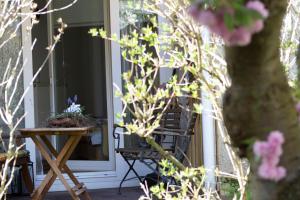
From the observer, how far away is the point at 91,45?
716 cm

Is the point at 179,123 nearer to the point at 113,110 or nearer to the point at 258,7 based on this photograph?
the point at 113,110

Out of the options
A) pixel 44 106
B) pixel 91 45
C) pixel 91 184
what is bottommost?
pixel 91 184

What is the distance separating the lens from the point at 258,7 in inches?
41.3

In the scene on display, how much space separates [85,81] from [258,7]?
20.3 ft

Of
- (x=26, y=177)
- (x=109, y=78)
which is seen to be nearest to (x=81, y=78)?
(x=109, y=78)

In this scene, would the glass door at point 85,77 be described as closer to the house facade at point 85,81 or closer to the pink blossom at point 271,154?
the house facade at point 85,81

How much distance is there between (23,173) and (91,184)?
35.7 inches

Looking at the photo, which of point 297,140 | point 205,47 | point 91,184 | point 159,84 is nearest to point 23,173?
point 91,184

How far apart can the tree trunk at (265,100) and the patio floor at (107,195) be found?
4.71m

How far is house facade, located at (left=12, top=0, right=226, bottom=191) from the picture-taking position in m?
6.52

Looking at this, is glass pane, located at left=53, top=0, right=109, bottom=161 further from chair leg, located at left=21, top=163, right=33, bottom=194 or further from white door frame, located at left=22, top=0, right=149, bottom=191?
chair leg, located at left=21, top=163, right=33, bottom=194

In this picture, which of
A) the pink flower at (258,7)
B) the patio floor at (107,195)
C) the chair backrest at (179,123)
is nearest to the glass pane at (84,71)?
the patio floor at (107,195)

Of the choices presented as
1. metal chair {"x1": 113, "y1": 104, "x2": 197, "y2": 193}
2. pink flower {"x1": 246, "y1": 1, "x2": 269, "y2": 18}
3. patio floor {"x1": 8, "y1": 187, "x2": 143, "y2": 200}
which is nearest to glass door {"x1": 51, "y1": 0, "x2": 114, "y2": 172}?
patio floor {"x1": 8, "y1": 187, "x2": 143, "y2": 200}

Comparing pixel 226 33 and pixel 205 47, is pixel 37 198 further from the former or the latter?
pixel 226 33
